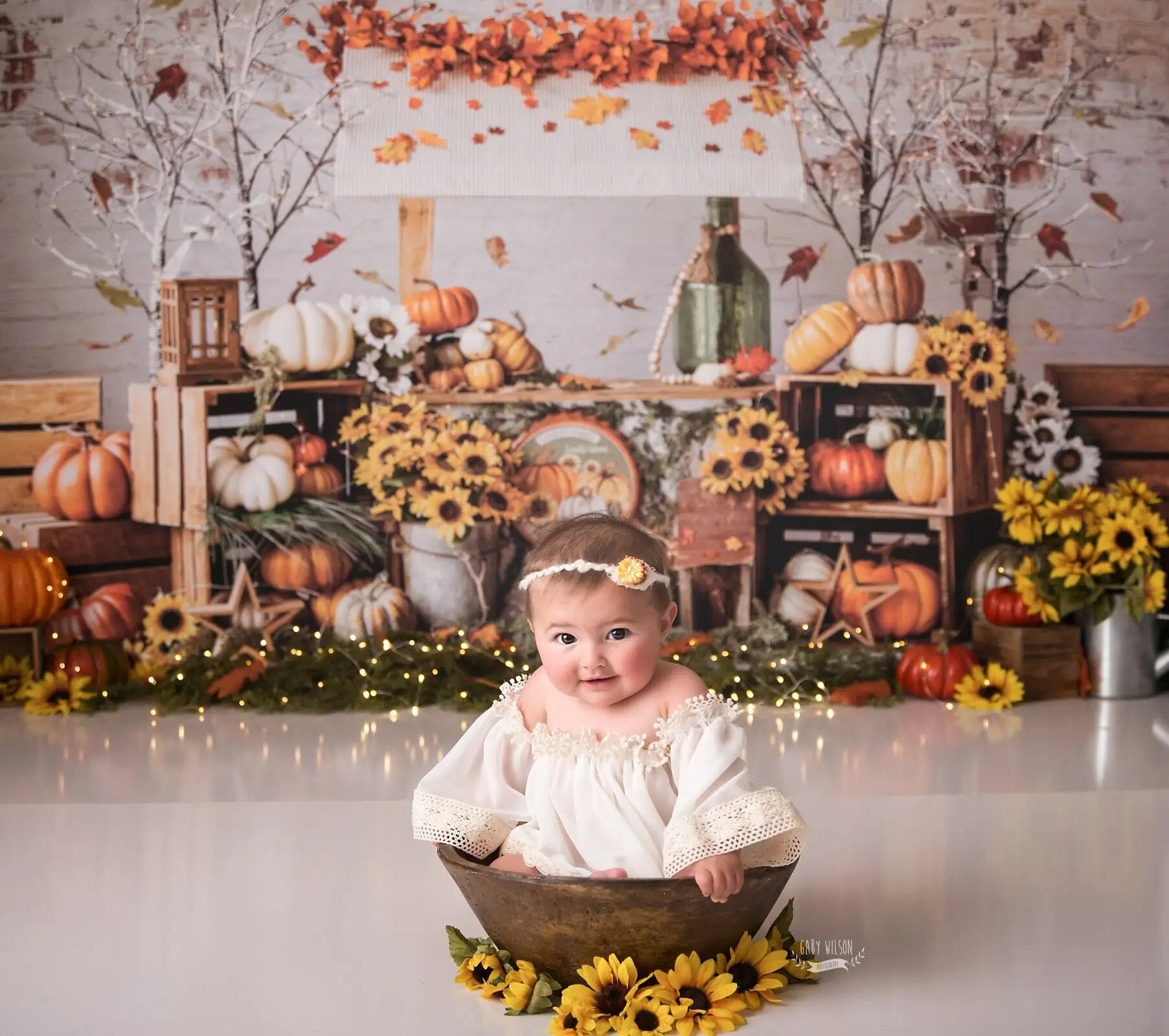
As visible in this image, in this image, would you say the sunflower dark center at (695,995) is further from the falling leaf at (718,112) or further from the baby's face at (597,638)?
the falling leaf at (718,112)

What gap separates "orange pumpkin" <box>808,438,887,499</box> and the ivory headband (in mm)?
2969

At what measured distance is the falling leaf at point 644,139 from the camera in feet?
17.9

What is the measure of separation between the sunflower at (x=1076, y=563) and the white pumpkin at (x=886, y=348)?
0.88 metres

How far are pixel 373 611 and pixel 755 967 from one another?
3.16 meters

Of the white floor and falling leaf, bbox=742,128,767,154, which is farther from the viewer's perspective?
falling leaf, bbox=742,128,767,154

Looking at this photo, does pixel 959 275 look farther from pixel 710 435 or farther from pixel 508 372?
pixel 508 372

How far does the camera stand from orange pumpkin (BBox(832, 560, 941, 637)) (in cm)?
558

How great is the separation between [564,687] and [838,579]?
10.2 feet

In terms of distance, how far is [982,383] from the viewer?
554cm

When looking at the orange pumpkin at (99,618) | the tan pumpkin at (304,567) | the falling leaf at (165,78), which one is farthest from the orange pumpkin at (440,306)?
the orange pumpkin at (99,618)

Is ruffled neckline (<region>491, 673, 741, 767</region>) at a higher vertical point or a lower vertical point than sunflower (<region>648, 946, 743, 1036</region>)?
higher

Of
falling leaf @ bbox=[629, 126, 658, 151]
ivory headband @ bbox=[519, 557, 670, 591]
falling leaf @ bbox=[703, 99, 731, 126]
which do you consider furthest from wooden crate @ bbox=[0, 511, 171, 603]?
ivory headband @ bbox=[519, 557, 670, 591]

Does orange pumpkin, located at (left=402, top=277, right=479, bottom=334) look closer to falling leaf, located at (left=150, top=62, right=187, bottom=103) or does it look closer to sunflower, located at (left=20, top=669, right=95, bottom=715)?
falling leaf, located at (left=150, top=62, right=187, bottom=103)

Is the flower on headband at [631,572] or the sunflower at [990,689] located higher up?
the flower on headband at [631,572]
